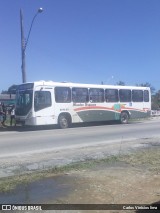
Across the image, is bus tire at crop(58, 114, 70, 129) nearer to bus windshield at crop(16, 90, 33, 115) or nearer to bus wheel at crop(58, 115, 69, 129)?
bus wheel at crop(58, 115, 69, 129)

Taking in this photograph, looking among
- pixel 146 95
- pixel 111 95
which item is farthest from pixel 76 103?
pixel 146 95

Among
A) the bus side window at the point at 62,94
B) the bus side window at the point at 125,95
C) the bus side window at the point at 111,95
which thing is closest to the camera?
the bus side window at the point at 62,94

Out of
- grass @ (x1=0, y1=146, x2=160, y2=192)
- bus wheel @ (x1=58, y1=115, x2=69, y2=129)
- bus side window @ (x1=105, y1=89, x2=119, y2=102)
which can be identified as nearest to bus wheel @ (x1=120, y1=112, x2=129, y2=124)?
bus side window @ (x1=105, y1=89, x2=119, y2=102)

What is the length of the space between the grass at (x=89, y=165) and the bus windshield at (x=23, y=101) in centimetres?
1143

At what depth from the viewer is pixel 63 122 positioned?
80.4 feet

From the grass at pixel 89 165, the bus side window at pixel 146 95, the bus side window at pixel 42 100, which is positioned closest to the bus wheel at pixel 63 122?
the bus side window at pixel 42 100

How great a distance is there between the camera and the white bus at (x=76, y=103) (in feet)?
76.0

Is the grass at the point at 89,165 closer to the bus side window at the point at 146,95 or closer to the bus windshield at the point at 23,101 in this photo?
the bus windshield at the point at 23,101

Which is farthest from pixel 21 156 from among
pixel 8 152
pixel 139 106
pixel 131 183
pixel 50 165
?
pixel 139 106

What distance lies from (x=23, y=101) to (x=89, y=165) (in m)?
13.9

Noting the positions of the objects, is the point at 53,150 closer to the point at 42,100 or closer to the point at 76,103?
the point at 42,100

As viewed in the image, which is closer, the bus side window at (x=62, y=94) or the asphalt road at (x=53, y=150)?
the asphalt road at (x=53, y=150)

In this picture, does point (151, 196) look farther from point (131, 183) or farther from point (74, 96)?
point (74, 96)

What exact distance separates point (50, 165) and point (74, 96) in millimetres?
14840
